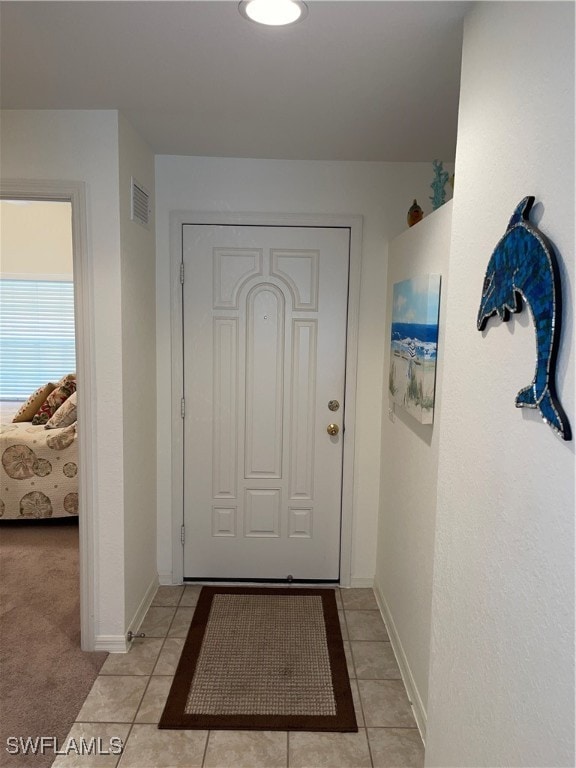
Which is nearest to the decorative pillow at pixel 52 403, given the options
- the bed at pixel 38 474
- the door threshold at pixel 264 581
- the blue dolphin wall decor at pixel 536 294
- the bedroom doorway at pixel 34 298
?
the bed at pixel 38 474

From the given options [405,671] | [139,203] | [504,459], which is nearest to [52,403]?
[139,203]

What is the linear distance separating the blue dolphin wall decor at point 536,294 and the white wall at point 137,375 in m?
1.74

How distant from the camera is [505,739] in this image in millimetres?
1147

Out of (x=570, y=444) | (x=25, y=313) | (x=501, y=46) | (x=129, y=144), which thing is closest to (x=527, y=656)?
(x=570, y=444)

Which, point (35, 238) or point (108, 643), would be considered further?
point (35, 238)

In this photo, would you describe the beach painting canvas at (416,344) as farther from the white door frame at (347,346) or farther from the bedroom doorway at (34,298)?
the bedroom doorway at (34,298)

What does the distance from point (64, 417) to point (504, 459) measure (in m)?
3.60

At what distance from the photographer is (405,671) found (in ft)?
7.89

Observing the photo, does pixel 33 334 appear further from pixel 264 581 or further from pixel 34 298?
pixel 264 581

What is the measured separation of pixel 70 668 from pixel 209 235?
7.29ft

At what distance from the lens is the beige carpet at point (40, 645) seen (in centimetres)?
211

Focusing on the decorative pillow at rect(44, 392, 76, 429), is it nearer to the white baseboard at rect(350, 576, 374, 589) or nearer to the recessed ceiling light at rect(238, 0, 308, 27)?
the white baseboard at rect(350, 576, 374, 589)

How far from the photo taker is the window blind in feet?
18.9

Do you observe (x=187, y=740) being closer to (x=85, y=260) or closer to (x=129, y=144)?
(x=85, y=260)
